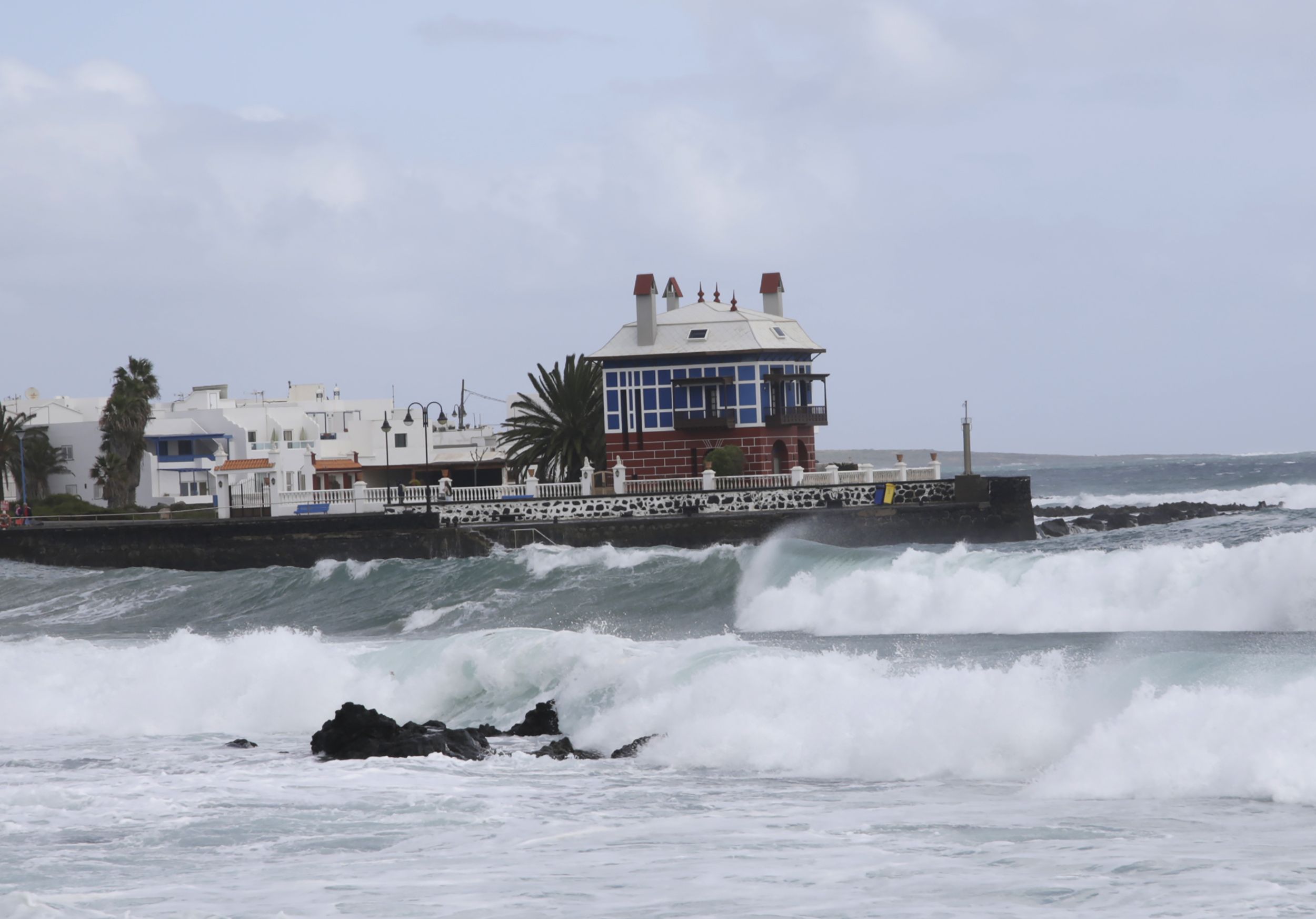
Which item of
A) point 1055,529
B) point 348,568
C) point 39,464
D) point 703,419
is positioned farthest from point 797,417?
point 39,464

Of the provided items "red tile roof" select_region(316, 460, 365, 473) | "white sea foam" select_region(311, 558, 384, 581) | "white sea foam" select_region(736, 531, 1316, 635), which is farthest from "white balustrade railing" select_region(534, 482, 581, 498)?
"red tile roof" select_region(316, 460, 365, 473)

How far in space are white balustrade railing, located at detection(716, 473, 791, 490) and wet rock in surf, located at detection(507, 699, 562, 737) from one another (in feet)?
89.3

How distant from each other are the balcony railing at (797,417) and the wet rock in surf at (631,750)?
33073mm

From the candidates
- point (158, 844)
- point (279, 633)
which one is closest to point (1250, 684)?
point (158, 844)

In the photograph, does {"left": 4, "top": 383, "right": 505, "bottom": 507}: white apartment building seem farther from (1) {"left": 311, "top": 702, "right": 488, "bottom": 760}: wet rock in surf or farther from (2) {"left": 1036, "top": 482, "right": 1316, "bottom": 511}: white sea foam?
(1) {"left": 311, "top": 702, "right": 488, "bottom": 760}: wet rock in surf

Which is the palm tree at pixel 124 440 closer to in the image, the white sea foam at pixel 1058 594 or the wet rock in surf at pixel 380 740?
the white sea foam at pixel 1058 594

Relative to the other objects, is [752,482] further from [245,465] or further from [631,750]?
[631,750]

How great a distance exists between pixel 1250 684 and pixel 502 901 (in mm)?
8112

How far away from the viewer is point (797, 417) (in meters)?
50.3

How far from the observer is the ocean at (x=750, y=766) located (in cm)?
1136

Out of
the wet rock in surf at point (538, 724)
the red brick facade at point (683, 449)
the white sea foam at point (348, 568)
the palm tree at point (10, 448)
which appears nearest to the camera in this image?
the wet rock in surf at point (538, 724)

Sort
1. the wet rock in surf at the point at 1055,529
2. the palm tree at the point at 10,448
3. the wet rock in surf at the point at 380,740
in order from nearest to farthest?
the wet rock in surf at the point at 380,740 < the wet rock in surf at the point at 1055,529 < the palm tree at the point at 10,448

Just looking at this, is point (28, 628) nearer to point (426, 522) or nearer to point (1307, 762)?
point (426, 522)

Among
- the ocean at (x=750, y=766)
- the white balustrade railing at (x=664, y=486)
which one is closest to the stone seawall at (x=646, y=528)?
the white balustrade railing at (x=664, y=486)
